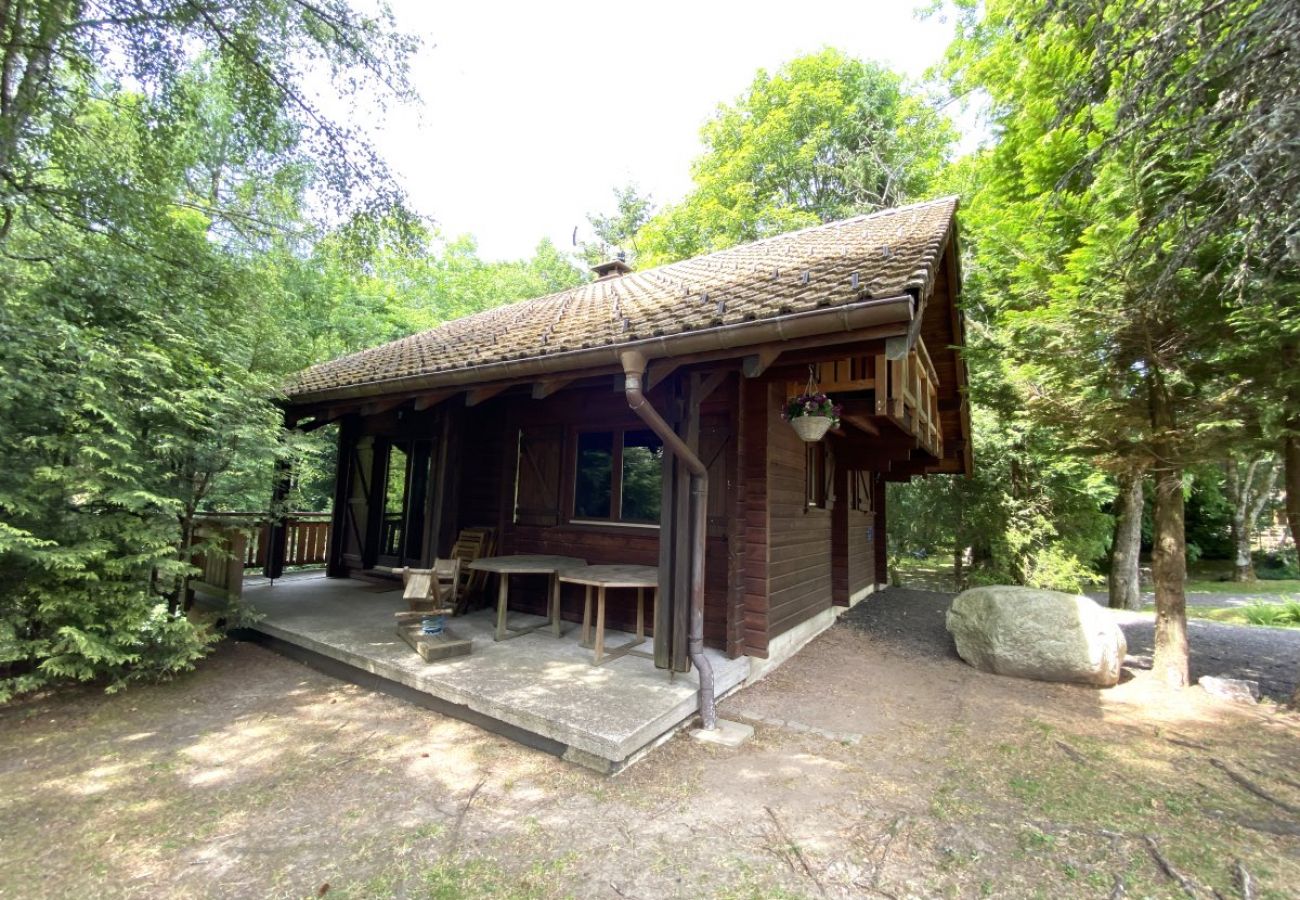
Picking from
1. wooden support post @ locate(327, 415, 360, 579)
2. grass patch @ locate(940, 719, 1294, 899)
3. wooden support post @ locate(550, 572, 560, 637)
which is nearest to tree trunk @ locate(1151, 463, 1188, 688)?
grass patch @ locate(940, 719, 1294, 899)

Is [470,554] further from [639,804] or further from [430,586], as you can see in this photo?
[639,804]

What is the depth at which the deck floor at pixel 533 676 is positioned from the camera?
309 centimetres

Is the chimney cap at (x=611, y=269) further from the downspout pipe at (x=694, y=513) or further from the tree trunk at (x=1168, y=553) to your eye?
the tree trunk at (x=1168, y=553)

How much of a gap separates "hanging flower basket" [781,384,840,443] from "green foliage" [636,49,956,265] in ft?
41.1

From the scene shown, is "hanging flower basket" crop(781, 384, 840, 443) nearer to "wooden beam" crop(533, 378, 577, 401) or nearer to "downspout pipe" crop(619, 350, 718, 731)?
"downspout pipe" crop(619, 350, 718, 731)

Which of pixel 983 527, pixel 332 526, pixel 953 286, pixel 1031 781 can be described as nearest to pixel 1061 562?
pixel 983 527

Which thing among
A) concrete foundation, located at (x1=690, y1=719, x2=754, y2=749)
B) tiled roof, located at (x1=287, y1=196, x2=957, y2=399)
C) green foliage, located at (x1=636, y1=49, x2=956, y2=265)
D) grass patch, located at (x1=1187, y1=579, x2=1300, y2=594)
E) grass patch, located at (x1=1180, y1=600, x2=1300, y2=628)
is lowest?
grass patch, located at (x1=1187, y1=579, x2=1300, y2=594)

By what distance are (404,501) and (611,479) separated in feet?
11.2

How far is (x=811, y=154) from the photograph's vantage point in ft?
52.6

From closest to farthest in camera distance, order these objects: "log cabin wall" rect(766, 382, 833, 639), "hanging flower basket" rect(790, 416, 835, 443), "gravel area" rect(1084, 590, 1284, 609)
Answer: "hanging flower basket" rect(790, 416, 835, 443) < "log cabin wall" rect(766, 382, 833, 639) < "gravel area" rect(1084, 590, 1284, 609)

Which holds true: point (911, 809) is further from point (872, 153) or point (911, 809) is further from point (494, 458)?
point (872, 153)

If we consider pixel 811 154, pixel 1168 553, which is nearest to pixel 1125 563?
pixel 1168 553

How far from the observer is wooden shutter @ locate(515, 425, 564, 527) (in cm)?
562

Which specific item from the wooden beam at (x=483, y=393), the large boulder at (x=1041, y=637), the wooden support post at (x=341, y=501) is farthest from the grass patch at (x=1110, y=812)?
the wooden support post at (x=341, y=501)
